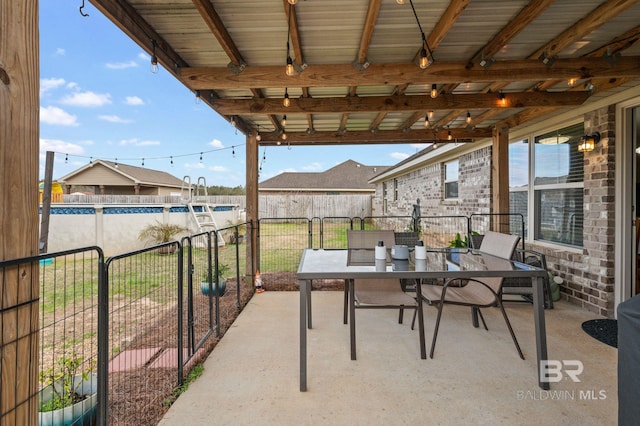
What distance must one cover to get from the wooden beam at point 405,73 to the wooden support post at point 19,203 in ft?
6.68

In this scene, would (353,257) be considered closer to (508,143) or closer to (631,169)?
(631,169)

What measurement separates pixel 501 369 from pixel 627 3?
2655mm

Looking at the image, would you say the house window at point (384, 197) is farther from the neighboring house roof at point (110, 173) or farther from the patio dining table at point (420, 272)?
the neighboring house roof at point (110, 173)

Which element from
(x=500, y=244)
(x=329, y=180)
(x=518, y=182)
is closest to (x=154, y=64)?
(x=500, y=244)

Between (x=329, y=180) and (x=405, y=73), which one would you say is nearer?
(x=405, y=73)

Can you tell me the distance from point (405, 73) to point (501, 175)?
3032 millimetres

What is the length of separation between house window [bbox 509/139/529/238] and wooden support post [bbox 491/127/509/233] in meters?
0.31

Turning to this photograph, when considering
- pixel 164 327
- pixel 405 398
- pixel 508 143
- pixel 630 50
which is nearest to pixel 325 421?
pixel 405 398

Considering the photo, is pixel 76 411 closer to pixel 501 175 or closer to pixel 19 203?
pixel 19 203

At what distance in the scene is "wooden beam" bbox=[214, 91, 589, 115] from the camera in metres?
3.70

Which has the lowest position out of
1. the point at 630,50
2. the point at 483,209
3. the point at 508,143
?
the point at 483,209

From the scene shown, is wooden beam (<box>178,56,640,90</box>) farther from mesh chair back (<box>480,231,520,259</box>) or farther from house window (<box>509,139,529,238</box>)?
house window (<box>509,139,529,238</box>)

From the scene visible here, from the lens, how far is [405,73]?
291 centimetres

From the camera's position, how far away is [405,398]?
6.81 ft
